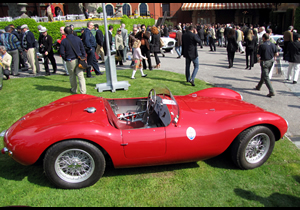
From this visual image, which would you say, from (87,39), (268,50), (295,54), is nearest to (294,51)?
(295,54)

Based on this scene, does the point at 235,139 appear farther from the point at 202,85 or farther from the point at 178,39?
the point at 178,39

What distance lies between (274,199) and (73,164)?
2.69 metres

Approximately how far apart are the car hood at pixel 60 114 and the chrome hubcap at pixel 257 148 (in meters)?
2.39

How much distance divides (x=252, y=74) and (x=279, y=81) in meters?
1.34

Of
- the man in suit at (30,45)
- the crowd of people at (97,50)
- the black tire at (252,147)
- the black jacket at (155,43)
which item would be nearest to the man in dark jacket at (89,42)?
the crowd of people at (97,50)

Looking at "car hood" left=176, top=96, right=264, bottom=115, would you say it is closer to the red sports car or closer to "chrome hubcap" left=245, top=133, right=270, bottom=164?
the red sports car

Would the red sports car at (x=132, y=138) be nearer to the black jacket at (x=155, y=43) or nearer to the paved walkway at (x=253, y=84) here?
the paved walkway at (x=253, y=84)

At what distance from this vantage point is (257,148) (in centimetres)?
359

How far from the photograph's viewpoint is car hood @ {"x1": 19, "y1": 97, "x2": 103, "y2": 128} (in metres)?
3.28

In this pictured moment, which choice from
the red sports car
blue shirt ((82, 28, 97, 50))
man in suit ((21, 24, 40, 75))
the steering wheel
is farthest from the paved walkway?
the steering wheel

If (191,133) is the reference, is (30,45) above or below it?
above

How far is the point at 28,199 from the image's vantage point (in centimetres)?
298

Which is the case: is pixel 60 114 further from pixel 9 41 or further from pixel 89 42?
pixel 9 41

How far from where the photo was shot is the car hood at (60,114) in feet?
10.8
